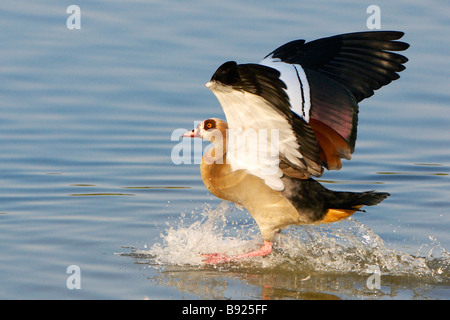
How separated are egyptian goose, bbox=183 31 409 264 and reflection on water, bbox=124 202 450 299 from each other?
274 millimetres

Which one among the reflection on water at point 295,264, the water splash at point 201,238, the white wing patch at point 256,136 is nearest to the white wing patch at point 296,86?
the white wing patch at point 256,136

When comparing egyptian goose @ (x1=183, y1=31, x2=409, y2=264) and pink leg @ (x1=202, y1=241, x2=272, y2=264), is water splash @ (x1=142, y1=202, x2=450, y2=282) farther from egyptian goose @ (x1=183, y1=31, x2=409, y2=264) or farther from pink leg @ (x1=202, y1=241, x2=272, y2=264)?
egyptian goose @ (x1=183, y1=31, x2=409, y2=264)

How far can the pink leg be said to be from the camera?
771 centimetres

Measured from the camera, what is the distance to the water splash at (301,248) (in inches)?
298

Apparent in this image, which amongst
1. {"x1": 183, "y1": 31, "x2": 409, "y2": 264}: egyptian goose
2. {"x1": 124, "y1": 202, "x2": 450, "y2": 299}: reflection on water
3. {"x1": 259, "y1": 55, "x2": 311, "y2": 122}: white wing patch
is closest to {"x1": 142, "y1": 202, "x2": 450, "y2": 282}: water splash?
{"x1": 124, "y1": 202, "x2": 450, "y2": 299}: reflection on water

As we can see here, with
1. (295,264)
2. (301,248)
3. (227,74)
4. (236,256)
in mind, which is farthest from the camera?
(301,248)

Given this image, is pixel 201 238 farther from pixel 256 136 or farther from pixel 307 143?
pixel 307 143

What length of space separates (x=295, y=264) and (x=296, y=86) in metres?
1.60

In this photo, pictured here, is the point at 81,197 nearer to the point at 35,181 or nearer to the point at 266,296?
the point at 35,181

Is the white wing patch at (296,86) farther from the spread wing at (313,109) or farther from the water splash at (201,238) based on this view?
the water splash at (201,238)

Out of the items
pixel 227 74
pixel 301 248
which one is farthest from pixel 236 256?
pixel 227 74

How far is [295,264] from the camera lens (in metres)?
7.72

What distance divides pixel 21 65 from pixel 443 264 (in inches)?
280

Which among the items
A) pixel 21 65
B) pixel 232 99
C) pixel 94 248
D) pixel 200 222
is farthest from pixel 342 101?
pixel 21 65
